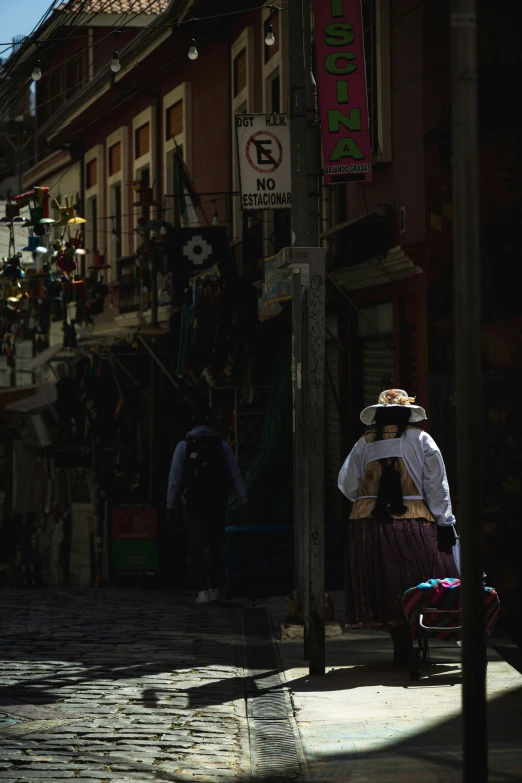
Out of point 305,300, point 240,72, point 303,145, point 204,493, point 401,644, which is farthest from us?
point 240,72

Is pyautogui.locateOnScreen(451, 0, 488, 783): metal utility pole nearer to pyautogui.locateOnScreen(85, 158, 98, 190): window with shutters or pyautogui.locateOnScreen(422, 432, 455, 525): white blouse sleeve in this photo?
pyautogui.locateOnScreen(422, 432, 455, 525): white blouse sleeve

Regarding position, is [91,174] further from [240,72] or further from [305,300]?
[305,300]

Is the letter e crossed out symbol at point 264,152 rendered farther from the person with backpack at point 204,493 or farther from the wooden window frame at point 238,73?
the wooden window frame at point 238,73

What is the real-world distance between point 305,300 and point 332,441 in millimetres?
6883

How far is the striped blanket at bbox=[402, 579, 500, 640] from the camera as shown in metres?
8.54

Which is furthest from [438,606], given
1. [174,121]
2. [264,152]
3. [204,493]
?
[174,121]

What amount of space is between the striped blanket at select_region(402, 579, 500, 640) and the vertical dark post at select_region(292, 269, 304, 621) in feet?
8.18

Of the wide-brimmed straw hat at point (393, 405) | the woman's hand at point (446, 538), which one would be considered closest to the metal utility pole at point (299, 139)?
the wide-brimmed straw hat at point (393, 405)

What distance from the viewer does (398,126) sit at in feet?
44.2

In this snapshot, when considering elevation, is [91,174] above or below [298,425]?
above

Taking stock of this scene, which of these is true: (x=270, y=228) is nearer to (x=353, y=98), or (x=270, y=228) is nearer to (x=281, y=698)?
(x=353, y=98)

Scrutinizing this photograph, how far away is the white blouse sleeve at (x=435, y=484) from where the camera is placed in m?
9.23

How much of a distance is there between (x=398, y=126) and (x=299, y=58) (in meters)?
2.65

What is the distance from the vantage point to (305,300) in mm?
9867
